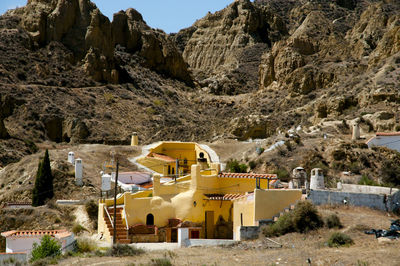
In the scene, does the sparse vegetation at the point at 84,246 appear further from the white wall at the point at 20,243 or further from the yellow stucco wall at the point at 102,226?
the white wall at the point at 20,243

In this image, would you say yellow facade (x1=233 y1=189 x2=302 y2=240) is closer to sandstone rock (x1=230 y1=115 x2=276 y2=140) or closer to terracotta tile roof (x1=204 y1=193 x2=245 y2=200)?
terracotta tile roof (x1=204 y1=193 x2=245 y2=200)

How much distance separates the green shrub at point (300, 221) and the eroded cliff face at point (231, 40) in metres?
81.5

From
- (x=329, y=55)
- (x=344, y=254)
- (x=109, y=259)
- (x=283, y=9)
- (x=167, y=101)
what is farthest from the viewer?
(x=283, y=9)

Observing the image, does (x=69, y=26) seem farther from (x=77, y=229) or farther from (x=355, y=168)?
(x=77, y=229)

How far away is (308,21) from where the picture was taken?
92.5 m

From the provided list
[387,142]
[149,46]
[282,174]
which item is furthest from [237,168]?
[149,46]

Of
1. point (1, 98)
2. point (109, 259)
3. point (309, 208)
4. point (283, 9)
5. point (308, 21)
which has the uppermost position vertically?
point (283, 9)

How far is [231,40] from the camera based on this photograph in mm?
120938

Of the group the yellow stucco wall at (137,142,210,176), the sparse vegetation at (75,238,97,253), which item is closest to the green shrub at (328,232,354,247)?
the sparse vegetation at (75,238,97,253)

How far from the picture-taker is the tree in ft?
116

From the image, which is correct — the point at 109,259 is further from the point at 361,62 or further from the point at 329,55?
the point at 329,55

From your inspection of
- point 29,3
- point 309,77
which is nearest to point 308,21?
point 309,77

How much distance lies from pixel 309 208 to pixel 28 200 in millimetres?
19469

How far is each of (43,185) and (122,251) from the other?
14980mm
